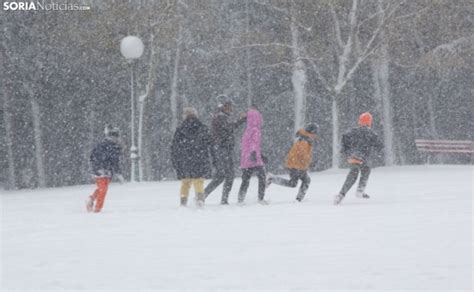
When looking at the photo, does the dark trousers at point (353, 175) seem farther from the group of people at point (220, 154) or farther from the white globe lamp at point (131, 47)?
the white globe lamp at point (131, 47)

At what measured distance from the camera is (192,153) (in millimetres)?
15625

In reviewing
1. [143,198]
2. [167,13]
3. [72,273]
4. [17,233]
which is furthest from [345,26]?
[72,273]

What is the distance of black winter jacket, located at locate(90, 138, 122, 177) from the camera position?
52.3 feet

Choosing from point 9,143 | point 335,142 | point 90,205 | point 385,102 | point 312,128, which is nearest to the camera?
point 90,205

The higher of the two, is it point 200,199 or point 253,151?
point 253,151

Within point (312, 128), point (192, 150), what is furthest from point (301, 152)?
point (192, 150)

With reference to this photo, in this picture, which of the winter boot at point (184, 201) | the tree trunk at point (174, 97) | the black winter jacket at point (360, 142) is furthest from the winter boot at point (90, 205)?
the tree trunk at point (174, 97)

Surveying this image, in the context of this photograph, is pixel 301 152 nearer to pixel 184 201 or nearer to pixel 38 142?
pixel 184 201

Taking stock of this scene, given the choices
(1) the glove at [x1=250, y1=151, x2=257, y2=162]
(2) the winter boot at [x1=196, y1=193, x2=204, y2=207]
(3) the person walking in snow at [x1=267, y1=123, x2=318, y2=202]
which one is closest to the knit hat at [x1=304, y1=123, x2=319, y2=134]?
(3) the person walking in snow at [x1=267, y1=123, x2=318, y2=202]

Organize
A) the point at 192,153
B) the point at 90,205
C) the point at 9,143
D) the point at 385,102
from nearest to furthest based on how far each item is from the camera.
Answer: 1. the point at 192,153
2. the point at 90,205
3. the point at 385,102
4. the point at 9,143

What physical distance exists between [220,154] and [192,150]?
661 millimetres

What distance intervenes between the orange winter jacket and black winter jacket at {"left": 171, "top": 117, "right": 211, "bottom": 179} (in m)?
1.59

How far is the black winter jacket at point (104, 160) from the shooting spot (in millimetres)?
15930

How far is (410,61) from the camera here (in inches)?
1484
